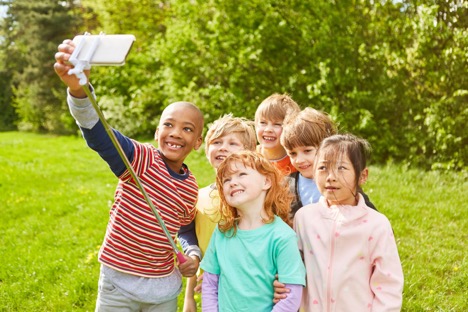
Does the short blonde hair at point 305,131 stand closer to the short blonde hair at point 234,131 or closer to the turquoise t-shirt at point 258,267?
the short blonde hair at point 234,131

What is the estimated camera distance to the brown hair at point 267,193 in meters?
2.27

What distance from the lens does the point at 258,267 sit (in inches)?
85.0

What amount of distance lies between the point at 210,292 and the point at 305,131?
91 centimetres

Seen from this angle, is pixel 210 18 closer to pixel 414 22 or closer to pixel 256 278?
pixel 414 22

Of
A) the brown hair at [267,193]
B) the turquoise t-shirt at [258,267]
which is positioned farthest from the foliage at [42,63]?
the turquoise t-shirt at [258,267]

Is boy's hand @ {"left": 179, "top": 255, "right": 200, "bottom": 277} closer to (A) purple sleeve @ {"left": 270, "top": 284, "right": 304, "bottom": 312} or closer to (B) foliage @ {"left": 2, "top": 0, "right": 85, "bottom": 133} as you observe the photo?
(A) purple sleeve @ {"left": 270, "top": 284, "right": 304, "bottom": 312}

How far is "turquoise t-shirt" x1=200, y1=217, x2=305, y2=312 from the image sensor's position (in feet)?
6.99

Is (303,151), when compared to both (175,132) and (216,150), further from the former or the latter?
(175,132)

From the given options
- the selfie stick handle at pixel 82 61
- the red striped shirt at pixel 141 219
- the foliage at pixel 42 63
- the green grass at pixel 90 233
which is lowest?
the green grass at pixel 90 233

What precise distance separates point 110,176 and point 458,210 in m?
5.52

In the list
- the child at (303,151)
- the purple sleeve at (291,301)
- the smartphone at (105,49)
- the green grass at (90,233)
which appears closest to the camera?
the smartphone at (105,49)

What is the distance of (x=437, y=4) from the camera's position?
750cm

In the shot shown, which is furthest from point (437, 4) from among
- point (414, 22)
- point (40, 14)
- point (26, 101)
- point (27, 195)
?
point (26, 101)

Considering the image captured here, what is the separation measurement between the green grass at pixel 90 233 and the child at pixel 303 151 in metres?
1.63
